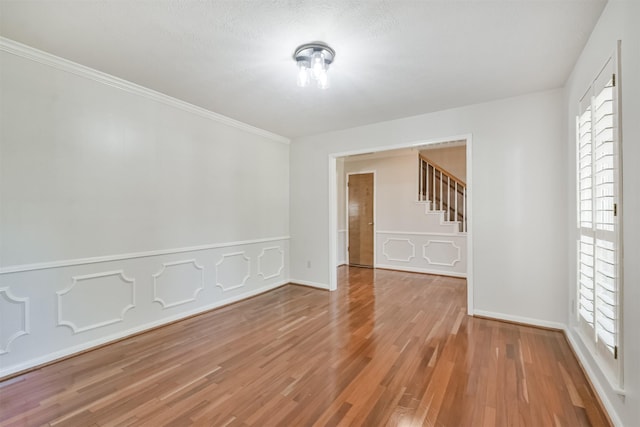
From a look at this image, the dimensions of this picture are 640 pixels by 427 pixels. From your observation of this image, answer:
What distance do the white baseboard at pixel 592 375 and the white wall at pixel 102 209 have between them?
12.2ft

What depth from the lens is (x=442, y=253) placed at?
18.4ft

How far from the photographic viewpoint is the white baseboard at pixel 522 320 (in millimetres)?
2994

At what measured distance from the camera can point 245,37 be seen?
6.82 feet

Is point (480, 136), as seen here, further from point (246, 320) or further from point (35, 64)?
point (35, 64)

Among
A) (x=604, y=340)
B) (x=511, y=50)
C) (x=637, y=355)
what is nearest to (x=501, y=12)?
(x=511, y=50)

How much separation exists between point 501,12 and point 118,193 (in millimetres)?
3480

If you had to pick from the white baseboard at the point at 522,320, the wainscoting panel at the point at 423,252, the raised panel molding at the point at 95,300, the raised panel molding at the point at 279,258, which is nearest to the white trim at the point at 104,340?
the raised panel molding at the point at 95,300

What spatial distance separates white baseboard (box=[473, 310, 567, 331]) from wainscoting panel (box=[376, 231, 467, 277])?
209cm

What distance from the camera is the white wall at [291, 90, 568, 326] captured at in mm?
3014

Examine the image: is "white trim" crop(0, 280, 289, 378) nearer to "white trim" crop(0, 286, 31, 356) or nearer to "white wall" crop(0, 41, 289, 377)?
"white wall" crop(0, 41, 289, 377)

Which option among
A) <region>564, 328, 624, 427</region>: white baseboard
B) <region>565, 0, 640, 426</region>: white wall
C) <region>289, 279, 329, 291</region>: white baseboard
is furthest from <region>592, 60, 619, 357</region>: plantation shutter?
<region>289, 279, 329, 291</region>: white baseboard

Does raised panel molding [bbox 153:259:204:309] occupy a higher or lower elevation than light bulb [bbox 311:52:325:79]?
lower

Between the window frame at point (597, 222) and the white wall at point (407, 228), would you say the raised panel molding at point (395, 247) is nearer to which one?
the white wall at point (407, 228)

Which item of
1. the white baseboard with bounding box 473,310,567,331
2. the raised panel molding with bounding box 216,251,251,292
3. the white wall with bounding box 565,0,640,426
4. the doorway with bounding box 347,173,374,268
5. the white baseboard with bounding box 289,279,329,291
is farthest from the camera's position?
the doorway with bounding box 347,173,374,268
